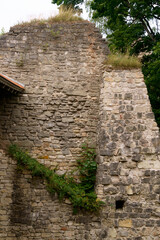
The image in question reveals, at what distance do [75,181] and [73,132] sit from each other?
4.21 ft

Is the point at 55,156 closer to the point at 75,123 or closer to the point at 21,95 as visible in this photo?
the point at 75,123

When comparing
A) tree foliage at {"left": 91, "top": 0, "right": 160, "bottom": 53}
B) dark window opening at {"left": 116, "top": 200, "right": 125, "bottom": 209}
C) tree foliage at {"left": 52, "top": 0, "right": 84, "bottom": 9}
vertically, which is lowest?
dark window opening at {"left": 116, "top": 200, "right": 125, "bottom": 209}

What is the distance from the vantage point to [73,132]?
21.8 feet

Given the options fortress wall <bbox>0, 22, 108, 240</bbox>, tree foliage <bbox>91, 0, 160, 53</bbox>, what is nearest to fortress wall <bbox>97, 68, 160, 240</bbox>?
fortress wall <bbox>0, 22, 108, 240</bbox>

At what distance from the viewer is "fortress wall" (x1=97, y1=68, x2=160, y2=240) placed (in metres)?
5.30

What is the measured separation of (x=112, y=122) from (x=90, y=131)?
90 cm

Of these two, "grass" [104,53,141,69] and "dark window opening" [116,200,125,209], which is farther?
"grass" [104,53,141,69]

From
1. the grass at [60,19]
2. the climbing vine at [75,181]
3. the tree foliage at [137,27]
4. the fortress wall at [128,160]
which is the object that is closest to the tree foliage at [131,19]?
the tree foliage at [137,27]

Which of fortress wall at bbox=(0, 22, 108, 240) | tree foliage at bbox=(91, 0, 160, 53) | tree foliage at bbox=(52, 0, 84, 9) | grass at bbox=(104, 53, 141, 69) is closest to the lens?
fortress wall at bbox=(0, 22, 108, 240)

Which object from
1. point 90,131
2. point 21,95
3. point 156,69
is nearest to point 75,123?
point 90,131

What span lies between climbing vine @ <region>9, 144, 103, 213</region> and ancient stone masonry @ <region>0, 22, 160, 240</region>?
6.6 inches

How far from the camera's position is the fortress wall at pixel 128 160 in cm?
530

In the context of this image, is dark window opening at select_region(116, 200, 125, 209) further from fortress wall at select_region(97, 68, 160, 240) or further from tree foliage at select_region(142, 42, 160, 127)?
tree foliage at select_region(142, 42, 160, 127)

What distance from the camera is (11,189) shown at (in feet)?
18.2
